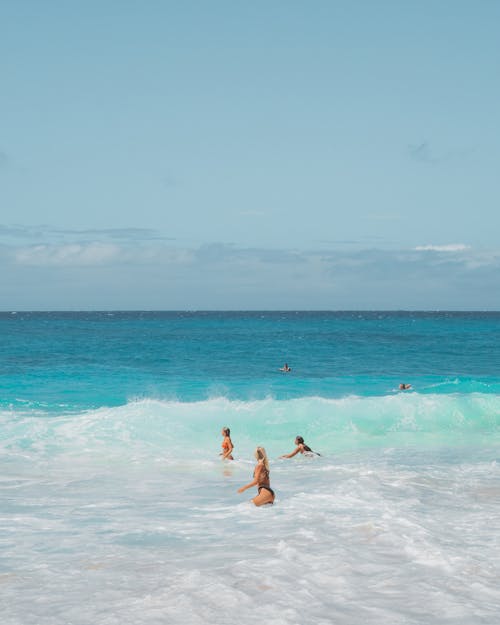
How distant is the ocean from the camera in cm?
906

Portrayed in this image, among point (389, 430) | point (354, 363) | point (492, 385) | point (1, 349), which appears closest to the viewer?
point (389, 430)

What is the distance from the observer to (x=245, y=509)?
14.3 metres

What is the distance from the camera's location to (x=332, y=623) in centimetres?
836

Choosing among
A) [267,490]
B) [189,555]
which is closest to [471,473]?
[267,490]

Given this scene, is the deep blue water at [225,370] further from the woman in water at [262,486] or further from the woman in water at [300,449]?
the woman in water at [262,486]

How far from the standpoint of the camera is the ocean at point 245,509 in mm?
9062

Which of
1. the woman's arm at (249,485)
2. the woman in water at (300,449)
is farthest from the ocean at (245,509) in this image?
the woman's arm at (249,485)

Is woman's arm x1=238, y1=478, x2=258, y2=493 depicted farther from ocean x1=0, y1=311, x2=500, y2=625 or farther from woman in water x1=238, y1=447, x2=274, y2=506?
ocean x1=0, y1=311, x2=500, y2=625

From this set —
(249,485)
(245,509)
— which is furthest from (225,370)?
(245,509)

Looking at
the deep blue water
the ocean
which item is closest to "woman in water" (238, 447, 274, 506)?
the ocean

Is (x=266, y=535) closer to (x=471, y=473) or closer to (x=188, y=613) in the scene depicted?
(x=188, y=613)

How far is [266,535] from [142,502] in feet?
12.5

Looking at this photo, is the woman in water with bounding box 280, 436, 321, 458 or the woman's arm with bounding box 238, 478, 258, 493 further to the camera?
the woman in water with bounding box 280, 436, 321, 458

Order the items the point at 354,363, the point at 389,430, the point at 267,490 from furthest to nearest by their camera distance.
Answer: the point at 354,363 → the point at 389,430 → the point at 267,490
